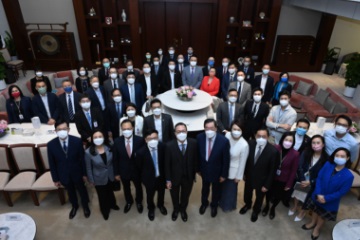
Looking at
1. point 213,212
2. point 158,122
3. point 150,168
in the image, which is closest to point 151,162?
point 150,168

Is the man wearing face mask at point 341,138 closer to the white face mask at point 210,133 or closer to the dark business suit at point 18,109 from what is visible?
the white face mask at point 210,133

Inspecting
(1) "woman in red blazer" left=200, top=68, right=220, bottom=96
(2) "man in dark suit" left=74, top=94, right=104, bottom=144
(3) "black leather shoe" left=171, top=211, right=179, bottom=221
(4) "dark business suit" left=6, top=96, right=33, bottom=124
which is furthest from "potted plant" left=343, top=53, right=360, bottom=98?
(4) "dark business suit" left=6, top=96, right=33, bottom=124

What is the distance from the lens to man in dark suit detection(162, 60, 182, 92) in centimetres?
686

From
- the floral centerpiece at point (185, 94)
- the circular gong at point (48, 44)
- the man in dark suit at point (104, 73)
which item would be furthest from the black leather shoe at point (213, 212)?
the circular gong at point (48, 44)

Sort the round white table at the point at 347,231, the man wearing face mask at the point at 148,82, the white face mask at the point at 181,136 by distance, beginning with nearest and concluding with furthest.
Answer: the round white table at the point at 347,231
the white face mask at the point at 181,136
the man wearing face mask at the point at 148,82

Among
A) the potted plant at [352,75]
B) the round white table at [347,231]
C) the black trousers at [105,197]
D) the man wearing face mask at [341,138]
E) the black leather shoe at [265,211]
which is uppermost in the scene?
the man wearing face mask at [341,138]

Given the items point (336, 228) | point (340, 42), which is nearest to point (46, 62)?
point (336, 228)

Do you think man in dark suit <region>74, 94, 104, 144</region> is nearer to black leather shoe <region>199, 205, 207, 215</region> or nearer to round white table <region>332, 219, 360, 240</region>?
black leather shoe <region>199, 205, 207, 215</region>

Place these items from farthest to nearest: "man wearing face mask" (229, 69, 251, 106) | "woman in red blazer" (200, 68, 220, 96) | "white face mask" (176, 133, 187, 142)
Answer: "woman in red blazer" (200, 68, 220, 96), "man wearing face mask" (229, 69, 251, 106), "white face mask" (176, 133, 187, 142)

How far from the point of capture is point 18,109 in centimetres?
516

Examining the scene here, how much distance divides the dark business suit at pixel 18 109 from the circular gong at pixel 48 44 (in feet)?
17.4

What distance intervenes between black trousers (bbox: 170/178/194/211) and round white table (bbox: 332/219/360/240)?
200 cm

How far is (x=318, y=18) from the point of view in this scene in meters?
10.6

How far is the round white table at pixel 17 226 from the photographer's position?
3303 mm
